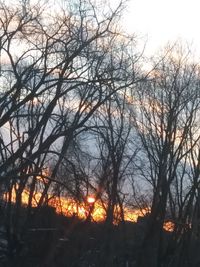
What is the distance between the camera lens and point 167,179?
32156 millimetres

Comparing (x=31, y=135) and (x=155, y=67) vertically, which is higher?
(x=155, y=67)

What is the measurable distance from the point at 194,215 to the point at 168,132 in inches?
226

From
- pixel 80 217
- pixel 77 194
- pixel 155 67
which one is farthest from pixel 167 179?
pixel 77 194

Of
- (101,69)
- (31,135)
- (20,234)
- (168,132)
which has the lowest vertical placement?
(20,234)

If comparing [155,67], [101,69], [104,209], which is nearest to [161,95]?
[155,67]

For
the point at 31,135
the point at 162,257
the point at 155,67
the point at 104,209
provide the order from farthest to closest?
the point at 162,257, the point at 104,209, the point at 155,67, the point at 31,135

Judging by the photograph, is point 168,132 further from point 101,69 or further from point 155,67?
point 101,69

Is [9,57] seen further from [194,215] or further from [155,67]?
[194,215]


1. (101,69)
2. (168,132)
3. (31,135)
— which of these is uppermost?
(168,132)

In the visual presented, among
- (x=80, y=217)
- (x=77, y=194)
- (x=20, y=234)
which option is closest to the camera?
(x=77, y=194)

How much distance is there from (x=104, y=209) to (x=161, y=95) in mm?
6852

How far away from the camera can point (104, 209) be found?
30.6m

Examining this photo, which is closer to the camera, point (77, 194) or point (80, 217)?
point (77, 194)

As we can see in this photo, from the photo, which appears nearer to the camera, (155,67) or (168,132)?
(155,67)
